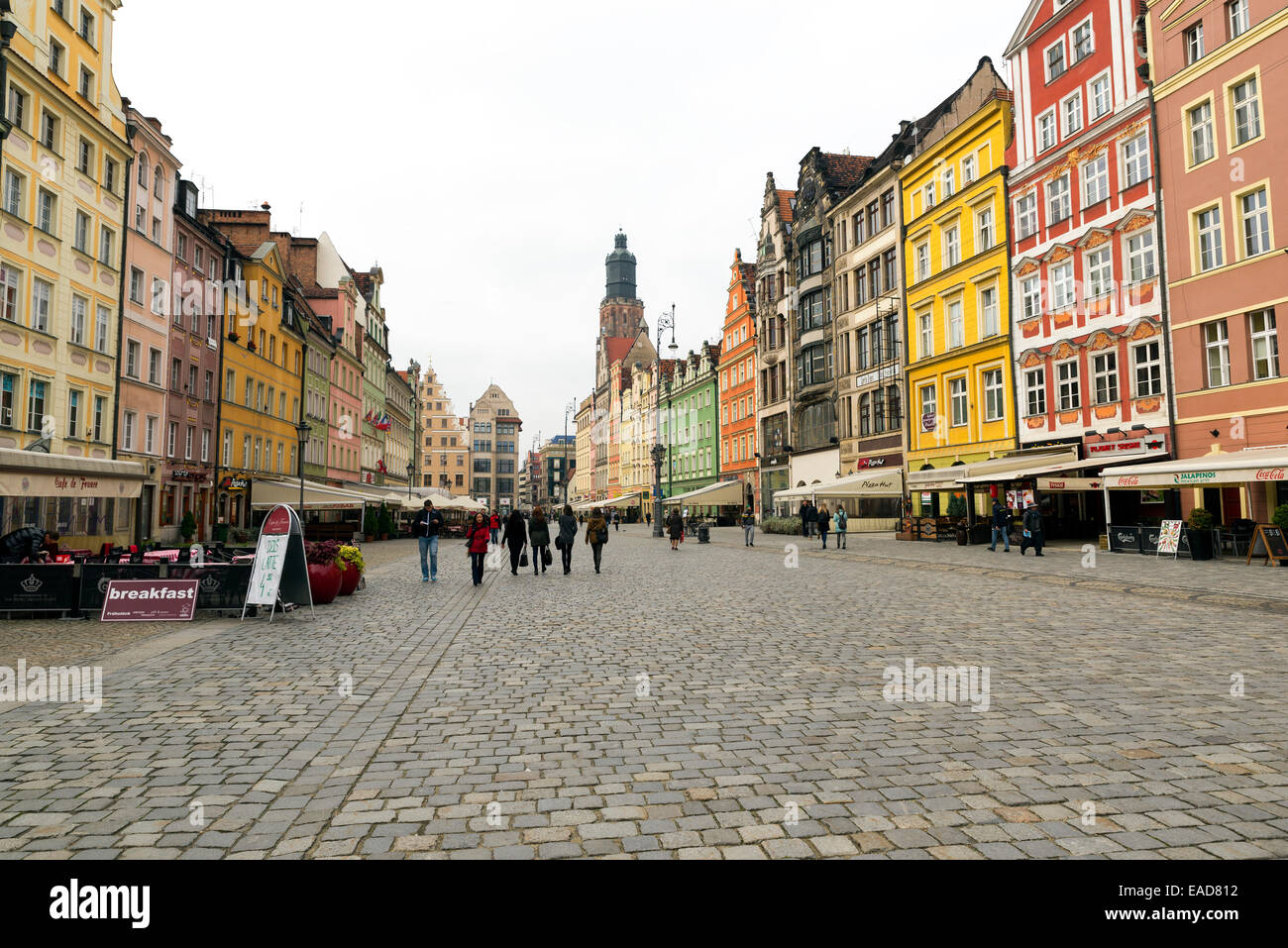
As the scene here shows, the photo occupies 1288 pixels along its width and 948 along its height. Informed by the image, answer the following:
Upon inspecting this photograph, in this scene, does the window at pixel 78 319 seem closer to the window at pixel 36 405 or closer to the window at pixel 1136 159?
the window at pixel 36 405

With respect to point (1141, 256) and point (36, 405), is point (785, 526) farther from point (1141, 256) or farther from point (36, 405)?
point (36, 405)

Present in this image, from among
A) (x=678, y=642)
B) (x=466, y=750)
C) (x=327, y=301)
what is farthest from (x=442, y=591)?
(x=327, y=301)

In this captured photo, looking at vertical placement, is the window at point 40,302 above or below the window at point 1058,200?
below

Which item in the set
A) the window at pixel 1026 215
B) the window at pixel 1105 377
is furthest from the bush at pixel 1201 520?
the window at pixel 1026 215

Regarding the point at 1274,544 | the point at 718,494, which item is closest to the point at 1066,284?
the point at 1274,544

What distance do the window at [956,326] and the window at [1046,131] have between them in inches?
274

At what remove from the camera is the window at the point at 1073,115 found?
27969 millimetres

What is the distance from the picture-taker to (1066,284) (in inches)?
1128

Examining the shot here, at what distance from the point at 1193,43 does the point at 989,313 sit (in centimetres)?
1122

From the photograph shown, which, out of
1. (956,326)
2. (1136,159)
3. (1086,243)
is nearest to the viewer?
(1136,159)

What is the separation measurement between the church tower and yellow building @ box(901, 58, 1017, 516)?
102350mm

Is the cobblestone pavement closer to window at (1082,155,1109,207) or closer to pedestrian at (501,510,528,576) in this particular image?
pedestrian at (501,510,528,576)

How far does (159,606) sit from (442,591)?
5282mm

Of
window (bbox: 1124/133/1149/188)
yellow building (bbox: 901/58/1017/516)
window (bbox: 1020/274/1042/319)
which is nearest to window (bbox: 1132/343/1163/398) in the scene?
window (bbox: 1020/274/1042/319)
